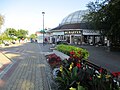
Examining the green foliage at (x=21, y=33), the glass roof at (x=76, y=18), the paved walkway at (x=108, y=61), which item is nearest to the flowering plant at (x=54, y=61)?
the paved walkway at (x=108, y=61)

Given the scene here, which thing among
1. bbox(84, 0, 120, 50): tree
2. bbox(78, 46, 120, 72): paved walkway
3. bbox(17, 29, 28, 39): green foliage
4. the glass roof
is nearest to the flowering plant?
bbox(78, 46, 120, 72): paved walkway

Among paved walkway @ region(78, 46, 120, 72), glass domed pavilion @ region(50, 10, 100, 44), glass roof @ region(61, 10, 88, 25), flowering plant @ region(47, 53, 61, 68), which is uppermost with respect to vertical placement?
glass roof @ region(61, 10, 88, 25)

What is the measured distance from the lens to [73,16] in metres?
75.0

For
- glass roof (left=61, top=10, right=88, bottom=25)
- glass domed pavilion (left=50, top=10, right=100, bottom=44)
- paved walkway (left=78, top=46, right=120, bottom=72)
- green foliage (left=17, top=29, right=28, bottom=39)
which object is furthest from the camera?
green foliage (left=17, top=29, right=28, bottom=39)

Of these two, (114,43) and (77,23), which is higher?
(77,23)

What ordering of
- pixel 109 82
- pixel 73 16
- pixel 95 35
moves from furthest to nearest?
pixel 73 16, pixel 95 35, pixel 109 82

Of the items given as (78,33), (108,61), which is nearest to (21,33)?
(78,33)

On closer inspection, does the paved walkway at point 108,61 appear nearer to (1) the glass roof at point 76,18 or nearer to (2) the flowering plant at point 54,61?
(2) the flowering plant at point 54,61

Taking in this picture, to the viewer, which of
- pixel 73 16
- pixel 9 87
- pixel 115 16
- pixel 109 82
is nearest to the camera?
pixel 109 82

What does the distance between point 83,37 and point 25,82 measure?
189 feet

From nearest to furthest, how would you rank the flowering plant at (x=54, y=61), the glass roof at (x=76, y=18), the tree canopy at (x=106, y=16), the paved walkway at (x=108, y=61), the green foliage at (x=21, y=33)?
the flowering plant at (x=54, y=61), the paved walkway at (x=108, y=61), the tree canopy at (x=106, y=16), the glass roof at (x=76, y=18), the green foliage at (x=21, y=33)

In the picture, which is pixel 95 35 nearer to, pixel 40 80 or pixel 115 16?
pixel 115 16

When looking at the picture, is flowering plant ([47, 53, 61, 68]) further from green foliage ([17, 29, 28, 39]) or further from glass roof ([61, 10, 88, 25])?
green foliage ([17, 29, 28, 39])

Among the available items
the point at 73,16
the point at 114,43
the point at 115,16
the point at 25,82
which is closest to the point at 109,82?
the point at 25,82
